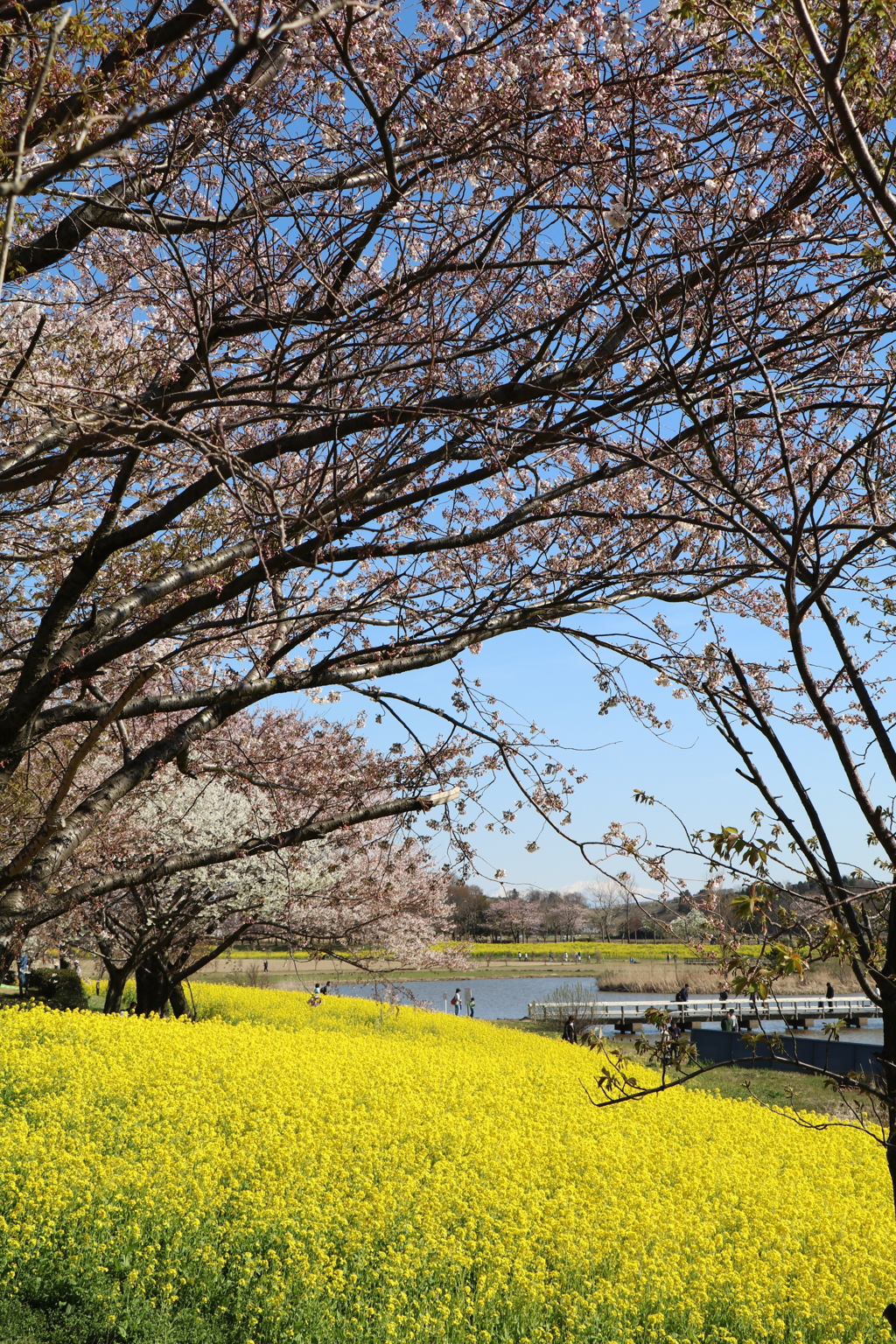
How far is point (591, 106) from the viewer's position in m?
3.80

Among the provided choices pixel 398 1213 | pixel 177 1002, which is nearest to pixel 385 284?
pixel 398 1213

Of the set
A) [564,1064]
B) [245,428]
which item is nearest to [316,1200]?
[245,428]

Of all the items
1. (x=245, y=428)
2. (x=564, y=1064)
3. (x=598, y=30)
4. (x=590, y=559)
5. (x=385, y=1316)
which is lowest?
(x=564, y=1064)

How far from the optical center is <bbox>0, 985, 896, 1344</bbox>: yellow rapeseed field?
5508 millimetres

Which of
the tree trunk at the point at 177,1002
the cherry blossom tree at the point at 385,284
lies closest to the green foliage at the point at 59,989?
the tree trunk at the point at 177,1002

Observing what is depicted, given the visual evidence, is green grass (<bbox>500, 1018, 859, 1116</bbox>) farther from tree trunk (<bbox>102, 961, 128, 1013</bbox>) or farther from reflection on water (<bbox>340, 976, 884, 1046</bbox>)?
tree trunk (<bbox>102, 961, 128, 1013</bbox>)

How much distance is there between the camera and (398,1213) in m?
6.75

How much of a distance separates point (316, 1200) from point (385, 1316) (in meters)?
1.80

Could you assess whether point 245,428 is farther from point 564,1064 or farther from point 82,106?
point 564,1064

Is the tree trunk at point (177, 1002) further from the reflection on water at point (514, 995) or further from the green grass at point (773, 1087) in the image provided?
the reflection on water at point (514, 995)

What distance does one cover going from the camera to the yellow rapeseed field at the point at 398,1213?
217 inches

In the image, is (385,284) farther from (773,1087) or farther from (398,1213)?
(773,1087)

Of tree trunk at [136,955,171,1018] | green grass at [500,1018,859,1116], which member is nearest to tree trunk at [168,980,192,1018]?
tree trunk at [136,955,171,1018]

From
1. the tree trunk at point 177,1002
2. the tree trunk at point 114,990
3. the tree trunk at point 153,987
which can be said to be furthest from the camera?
the tree trunk at point 177,1002
